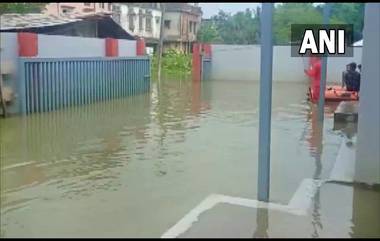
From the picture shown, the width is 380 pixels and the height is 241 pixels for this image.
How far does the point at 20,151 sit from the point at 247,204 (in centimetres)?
398

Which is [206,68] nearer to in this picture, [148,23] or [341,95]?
[148,23]

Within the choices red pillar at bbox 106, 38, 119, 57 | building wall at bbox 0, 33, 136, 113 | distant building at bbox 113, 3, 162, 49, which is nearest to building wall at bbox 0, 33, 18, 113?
building wall at bbox 0, 33, 136, 113

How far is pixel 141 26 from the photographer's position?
29969 millimetres

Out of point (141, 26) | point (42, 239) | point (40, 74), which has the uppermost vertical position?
point (141, 26)

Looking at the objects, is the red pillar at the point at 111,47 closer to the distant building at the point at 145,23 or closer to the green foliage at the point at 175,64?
the green foliage at the point at 175,64

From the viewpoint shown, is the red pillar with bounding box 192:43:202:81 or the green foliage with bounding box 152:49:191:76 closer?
the red pillar with bounding box 192:43:202:81

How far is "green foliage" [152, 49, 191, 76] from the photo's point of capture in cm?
2715

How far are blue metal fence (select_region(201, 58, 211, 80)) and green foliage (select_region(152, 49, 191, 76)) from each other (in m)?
2.97

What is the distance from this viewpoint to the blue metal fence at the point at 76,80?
35.7ft

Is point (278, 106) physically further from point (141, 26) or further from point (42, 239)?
point (141, 26)

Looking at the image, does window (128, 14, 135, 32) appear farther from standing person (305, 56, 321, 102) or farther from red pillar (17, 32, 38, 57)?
red pillar (17, 32, 38, 57)

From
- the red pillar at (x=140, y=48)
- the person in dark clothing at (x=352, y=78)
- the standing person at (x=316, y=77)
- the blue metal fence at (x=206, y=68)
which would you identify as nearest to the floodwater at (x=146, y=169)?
the standing person at (x=316, y=77)

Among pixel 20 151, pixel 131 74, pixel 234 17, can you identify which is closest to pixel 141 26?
pixel 234 17

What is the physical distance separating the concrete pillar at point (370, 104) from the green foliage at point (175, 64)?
862 inches
